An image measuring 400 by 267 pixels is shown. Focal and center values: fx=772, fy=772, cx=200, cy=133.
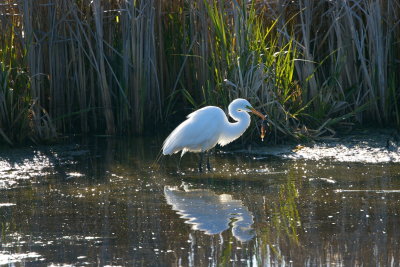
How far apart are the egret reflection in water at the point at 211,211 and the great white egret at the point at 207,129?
955mm

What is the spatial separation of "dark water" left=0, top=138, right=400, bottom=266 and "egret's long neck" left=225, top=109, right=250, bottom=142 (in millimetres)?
239

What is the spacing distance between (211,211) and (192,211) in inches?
5.5

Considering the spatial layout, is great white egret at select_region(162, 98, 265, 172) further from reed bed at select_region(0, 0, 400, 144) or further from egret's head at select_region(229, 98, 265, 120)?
reed bed at select_region(0, 0, 400, 144)

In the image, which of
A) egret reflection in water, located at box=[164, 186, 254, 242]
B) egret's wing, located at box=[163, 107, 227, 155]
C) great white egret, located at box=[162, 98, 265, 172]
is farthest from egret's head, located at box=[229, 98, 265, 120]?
egret reflection in water, located at box=[164, 186, 254, 242]

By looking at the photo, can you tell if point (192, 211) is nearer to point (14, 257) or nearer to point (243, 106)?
point (14, 257)

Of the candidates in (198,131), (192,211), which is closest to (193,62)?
(198,131)

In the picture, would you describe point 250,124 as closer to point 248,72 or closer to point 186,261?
point 248,72

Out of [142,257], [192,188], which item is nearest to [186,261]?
[142,257]

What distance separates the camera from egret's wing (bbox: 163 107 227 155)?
24.1 ft

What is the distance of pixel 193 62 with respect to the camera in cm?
893

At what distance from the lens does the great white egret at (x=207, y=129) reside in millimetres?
7352

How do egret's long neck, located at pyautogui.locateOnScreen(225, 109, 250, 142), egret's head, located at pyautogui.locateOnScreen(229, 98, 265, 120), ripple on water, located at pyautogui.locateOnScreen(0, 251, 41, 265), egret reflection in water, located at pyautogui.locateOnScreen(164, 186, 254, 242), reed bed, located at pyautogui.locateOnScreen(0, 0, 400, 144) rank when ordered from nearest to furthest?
ripple on water, located at pyautogui.locateOnScreen(0, 251, 41, 265) < egret reflection in water, located at pyautogui.locateOnScreen(164, 186, 254, 242) < egret's head, located at pyautogui.locateOnScreen(229, 98, 265, 120) < egret's long neck, located at pyautogui.locateOnScreen(225, 109, 250, 142) < reed bed, located at pyautogui.locateOnScreen(0, 0, 400, 144)

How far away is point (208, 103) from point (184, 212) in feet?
9.67

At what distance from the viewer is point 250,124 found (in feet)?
26.4
